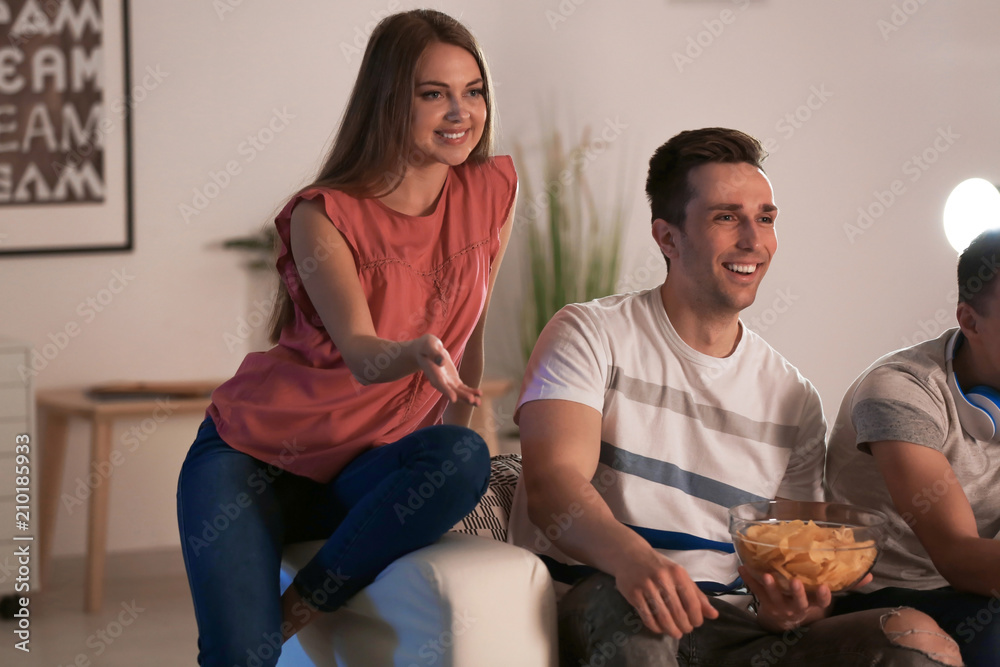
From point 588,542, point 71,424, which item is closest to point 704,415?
point 588,542

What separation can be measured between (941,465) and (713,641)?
1.51 ft

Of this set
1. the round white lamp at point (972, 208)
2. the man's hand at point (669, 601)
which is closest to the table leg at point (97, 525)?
the man's hand at point (669, 601)

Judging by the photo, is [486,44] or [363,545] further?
[486,44]

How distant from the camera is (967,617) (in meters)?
A: 1.52

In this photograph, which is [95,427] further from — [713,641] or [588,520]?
[713,641]

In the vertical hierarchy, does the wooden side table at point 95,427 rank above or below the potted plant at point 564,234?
below

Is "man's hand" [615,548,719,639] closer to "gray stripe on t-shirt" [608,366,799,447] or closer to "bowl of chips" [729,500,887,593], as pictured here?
"bowl of chips" [729,500,887,593]

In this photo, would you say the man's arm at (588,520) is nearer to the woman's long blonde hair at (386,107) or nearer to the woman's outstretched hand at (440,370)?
the woman's outstretched hand at (440,370)

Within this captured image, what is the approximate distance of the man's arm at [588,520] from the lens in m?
1.35

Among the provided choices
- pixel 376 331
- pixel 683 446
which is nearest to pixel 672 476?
pixel 683 446

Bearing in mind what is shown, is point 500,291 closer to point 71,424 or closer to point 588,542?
point 71,424

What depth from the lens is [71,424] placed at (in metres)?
3.64

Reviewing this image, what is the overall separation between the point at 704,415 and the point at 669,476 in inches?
5.0

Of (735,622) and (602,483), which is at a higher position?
(602,483)
